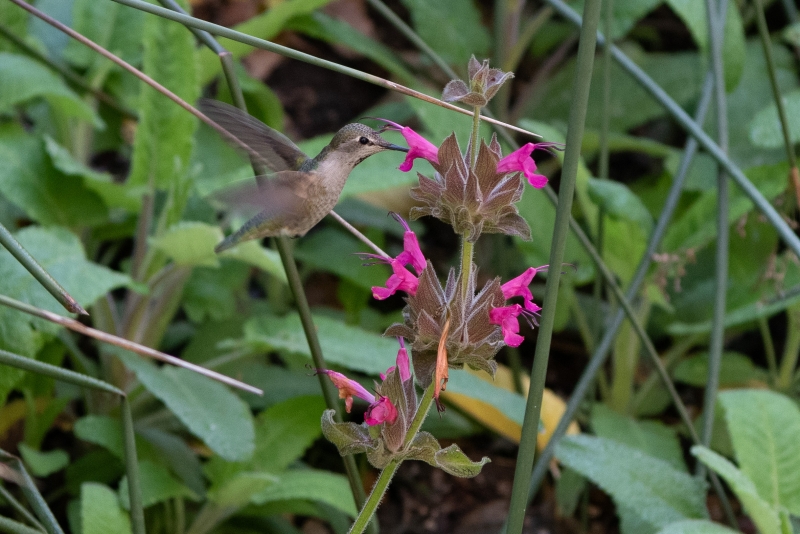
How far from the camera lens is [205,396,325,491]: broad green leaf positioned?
137 centimetres

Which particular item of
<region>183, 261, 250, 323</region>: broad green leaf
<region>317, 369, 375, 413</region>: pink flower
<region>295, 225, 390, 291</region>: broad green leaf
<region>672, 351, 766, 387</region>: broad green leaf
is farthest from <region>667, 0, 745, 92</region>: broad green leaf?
<region>317, 369, 375, 413</region>: pink flower

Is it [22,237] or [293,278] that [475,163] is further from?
[22,237]

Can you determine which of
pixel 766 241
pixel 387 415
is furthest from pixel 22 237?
pixel 766 241

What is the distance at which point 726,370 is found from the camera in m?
1.83

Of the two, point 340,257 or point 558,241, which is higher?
point 558,241

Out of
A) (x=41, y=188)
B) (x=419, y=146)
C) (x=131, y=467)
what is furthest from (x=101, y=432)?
(x=419, y=146)

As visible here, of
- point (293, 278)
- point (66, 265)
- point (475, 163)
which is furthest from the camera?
point (66, 265)

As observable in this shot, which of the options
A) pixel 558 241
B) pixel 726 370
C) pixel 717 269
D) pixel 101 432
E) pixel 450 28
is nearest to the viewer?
pixel 558 241

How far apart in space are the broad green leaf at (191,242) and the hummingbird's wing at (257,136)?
457 millimetres

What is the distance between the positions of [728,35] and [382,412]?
1400 mm

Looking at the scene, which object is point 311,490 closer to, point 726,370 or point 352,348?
point 352,348

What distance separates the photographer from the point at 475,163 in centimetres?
66

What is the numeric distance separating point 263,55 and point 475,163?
1.95 m

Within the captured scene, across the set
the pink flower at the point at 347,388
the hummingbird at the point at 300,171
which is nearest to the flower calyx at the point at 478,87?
the hummingbird at the point at 300,171
